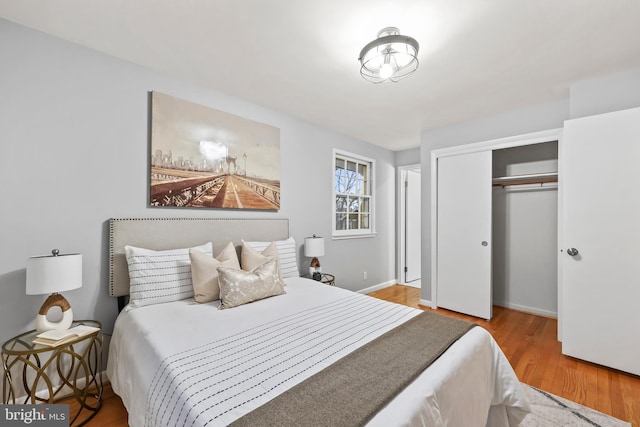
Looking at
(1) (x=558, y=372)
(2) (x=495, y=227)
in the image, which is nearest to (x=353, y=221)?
(2) (x=495, y=227)

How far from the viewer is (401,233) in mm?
5051

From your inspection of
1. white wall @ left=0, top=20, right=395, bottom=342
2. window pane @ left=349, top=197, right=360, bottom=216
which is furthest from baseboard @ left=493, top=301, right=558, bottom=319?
white wall @ left=0, top=20, right=395, bottom=342

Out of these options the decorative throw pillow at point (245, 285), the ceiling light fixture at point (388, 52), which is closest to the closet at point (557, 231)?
the ceiling light fixture at point (388, 52)

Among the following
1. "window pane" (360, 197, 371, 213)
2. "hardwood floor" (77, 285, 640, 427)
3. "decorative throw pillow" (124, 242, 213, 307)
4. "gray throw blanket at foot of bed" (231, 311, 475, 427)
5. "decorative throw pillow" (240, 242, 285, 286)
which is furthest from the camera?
"window pane" (360, 197, 371, 213)

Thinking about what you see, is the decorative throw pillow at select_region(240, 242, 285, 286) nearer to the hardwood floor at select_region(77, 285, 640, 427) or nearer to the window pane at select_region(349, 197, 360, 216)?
the hardwood floor at select_region(77, 285, 640, 427)

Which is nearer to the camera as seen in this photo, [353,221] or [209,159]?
[209,159]

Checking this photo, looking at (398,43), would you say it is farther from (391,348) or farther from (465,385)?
Answer: (465,385)

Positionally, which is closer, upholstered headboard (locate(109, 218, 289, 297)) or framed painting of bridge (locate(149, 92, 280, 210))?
upholstered headboard (locate(109, 218, 289, 297))

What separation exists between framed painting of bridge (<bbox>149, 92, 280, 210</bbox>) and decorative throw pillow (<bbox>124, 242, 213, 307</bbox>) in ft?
1.55

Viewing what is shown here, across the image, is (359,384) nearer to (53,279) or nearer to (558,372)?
(53,279)

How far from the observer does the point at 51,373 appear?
1.86 meters

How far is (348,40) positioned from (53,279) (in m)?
2.41

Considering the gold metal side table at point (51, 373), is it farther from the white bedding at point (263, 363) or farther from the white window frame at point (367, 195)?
the white window frame at point (367, 195)

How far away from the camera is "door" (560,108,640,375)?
7.11 feet
